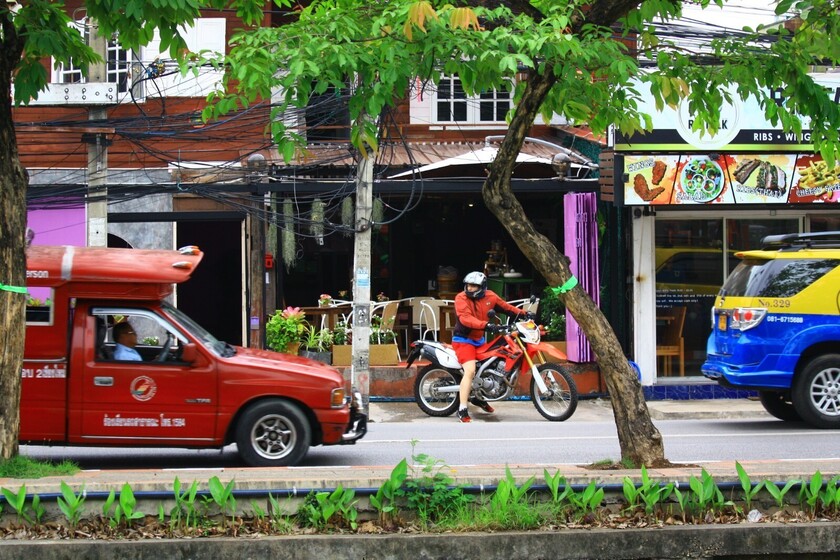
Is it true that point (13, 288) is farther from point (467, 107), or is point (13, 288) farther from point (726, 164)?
point (467, 107)

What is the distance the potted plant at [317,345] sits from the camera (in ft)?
55.2

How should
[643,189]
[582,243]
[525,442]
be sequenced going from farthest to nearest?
1. [582,243]
2. [643,189]
3. [525,442]

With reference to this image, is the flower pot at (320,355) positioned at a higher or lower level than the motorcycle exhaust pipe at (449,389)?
higher

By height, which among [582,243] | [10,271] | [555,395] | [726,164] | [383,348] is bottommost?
[555,395]

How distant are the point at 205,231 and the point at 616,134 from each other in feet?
27.8

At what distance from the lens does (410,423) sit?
14078mm

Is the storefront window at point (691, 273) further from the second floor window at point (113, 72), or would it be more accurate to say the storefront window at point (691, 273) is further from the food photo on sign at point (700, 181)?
the second floor window at point (113, 72)

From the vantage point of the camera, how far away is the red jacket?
13453mm

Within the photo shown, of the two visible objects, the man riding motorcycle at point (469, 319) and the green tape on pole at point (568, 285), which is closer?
the green tape on pole at point (568, 285)

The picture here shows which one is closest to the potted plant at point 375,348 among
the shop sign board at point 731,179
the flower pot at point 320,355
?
the flower pot at point 320,355

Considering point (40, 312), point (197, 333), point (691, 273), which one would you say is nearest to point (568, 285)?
point (197, 333)

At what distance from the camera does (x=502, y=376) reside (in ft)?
45.4

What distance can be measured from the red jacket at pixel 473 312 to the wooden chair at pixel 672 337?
180 inches

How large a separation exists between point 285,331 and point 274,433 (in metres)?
6.75
